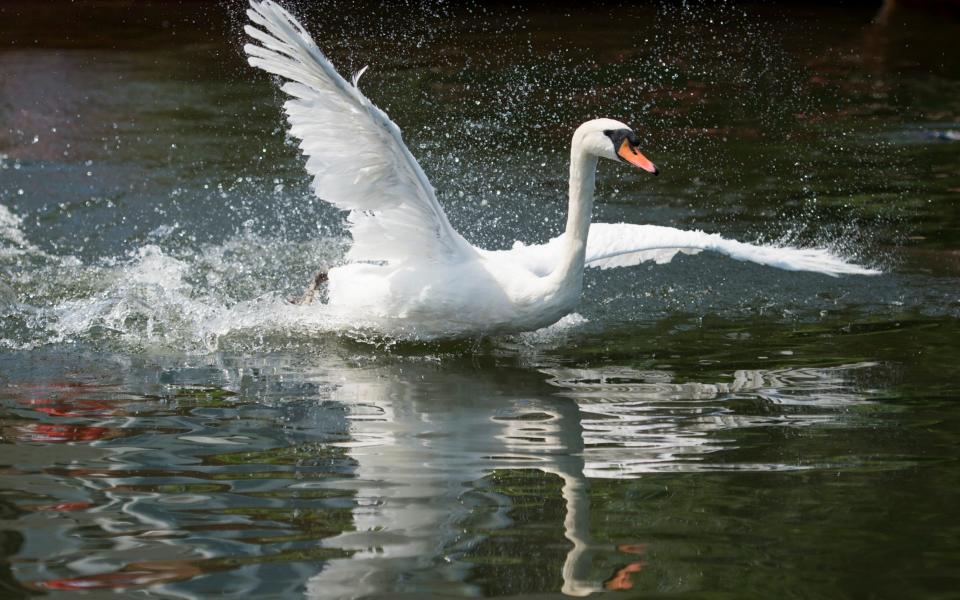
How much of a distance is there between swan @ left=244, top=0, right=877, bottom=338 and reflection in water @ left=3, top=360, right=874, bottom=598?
330 mm

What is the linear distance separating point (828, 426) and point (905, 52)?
12869 millimetres

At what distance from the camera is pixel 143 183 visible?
35.2 feet

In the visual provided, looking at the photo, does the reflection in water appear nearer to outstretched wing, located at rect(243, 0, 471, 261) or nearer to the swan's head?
outstretched wing, located at rect(243, 0, 471, 261)

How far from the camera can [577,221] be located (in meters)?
6.78

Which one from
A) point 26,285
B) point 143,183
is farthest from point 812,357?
point 143,183

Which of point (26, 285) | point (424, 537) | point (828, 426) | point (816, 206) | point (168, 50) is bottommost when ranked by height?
point (424, 537)

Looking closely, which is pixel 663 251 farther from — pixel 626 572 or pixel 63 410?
pixel 626 572

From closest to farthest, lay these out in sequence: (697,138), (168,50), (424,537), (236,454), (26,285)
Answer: (424,537)
(236,454)
(26,285)
(697,138)
(168,50)

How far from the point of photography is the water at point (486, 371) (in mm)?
4441

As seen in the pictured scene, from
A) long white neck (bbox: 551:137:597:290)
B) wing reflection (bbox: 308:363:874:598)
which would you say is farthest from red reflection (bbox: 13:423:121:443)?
long white neck (bbox: 551:137:597:290)

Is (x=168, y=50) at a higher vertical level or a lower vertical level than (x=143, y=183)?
higher

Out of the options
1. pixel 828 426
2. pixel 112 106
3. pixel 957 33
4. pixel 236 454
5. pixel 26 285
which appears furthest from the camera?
pixel 957 33

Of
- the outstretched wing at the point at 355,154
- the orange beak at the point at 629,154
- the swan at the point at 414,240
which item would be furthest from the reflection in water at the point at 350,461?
the orange beak at the point at 629,154

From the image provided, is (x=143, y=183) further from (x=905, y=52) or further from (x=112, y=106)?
(x=905, y=52)
